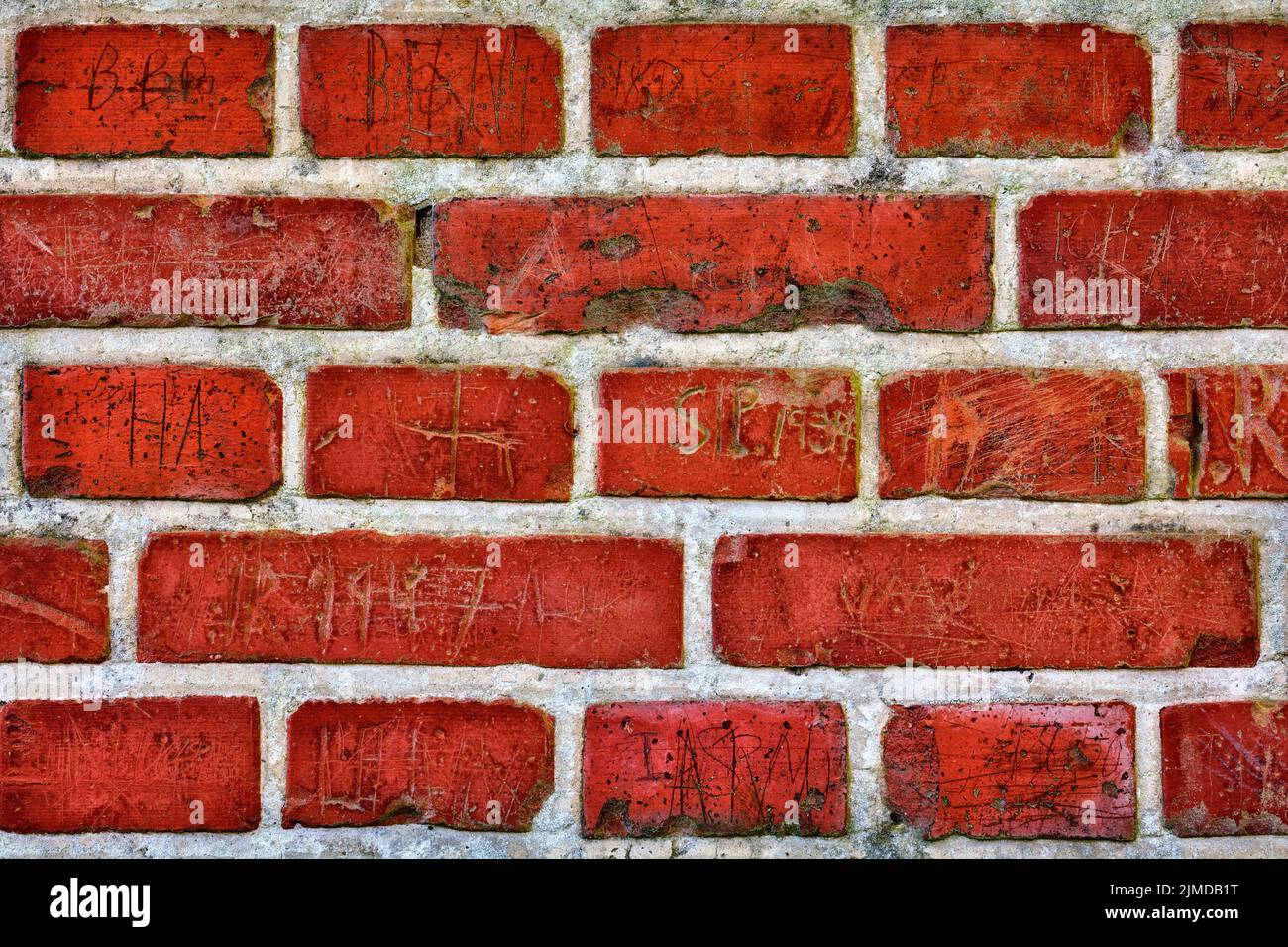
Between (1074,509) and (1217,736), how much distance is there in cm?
19

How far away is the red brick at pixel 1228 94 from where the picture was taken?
0.60 meters

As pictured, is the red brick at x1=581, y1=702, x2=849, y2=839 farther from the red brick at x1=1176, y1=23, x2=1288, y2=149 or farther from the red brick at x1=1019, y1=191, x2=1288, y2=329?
the red brick at x1=1176, y1=23, x2=1288, y2=149

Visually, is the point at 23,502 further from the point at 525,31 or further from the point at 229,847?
the point at 525,31

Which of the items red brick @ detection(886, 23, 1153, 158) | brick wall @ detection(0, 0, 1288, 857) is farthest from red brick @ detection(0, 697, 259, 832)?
red brick @ detection(886, 23, 1153, 158)

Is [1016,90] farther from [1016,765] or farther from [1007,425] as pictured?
[1016,765]

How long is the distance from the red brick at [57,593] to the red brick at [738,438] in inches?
14.0

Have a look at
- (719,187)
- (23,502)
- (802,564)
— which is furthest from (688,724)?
(23,502)

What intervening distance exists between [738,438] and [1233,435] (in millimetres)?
335

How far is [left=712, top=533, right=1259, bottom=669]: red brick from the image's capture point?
599mm

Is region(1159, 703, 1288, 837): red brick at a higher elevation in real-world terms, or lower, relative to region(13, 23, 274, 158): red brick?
lower

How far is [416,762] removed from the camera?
61cm

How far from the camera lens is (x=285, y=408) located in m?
0.60

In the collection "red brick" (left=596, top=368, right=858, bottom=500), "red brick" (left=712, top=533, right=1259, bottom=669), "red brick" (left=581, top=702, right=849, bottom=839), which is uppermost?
"red brick" (left=596, top=368, right=858, bottom=500)

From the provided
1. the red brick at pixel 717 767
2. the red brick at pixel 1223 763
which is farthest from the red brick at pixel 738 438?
the red brick at pixel 1223 763
